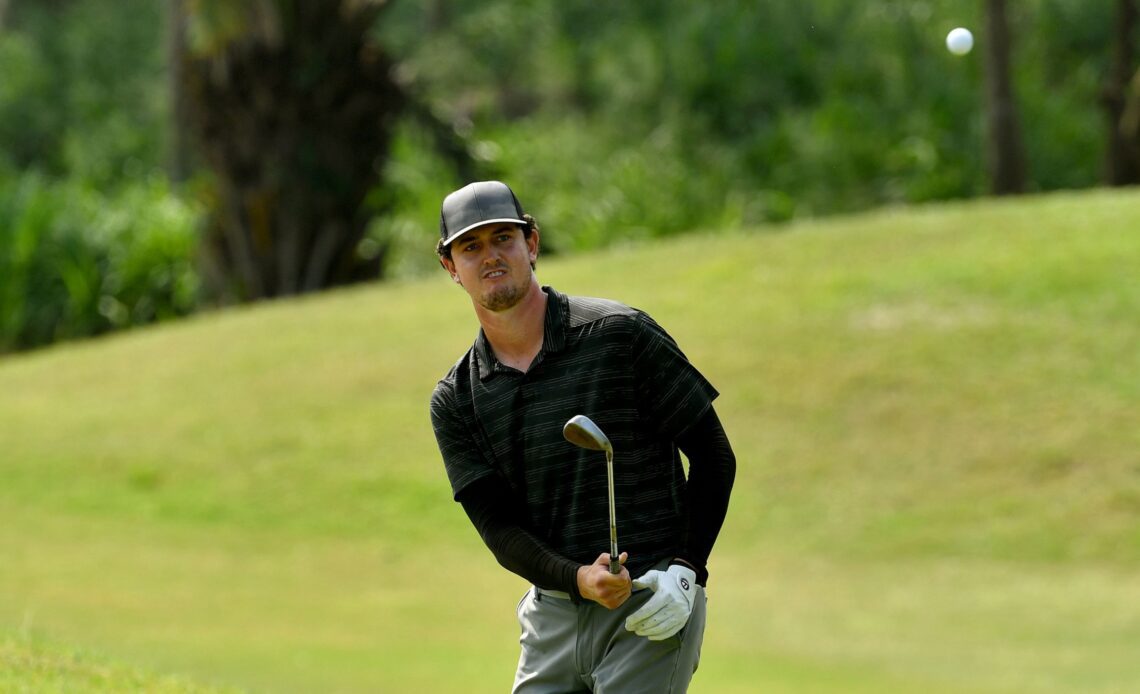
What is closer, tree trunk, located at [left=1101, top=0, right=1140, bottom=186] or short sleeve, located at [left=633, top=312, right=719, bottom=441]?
short sleeve, located at [left=633, top=312, right=719, bottom=441]

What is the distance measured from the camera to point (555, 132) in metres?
32.2

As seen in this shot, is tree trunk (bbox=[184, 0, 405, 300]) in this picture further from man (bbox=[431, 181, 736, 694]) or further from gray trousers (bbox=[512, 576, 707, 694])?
gray trousers (bbox=[512, 576, 707, 694])

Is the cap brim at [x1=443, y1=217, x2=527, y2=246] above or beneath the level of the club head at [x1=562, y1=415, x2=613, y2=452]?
above

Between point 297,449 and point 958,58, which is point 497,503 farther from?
point 958,58

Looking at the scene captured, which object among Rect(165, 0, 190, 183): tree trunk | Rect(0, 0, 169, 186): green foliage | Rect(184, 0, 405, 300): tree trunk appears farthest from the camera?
Rect(0, 0, 169, 186): green foliage

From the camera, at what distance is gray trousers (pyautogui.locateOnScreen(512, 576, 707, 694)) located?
13.1 ft

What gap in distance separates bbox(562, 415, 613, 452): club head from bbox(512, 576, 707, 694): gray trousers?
409 millimetres

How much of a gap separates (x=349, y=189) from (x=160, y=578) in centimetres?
1124

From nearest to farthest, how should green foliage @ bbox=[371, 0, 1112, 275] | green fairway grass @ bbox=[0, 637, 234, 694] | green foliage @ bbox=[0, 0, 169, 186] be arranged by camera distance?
green fairway grass @ bbox=[0, 637, 234, 694], green foliage @ bbox=[371, 0, 1112, 275], green foliage @ bbox=[0, 0, 169, 186]

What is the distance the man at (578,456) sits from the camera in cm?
401

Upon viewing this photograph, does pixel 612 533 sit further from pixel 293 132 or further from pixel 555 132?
pixel 555 132

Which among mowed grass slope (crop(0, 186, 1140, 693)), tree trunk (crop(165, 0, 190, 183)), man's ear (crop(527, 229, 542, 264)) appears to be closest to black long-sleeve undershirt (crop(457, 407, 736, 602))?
man's ear (crop(527, 229, 542, 264))

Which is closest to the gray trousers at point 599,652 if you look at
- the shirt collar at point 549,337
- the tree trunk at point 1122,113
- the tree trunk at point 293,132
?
the shirt collar at point 549,337

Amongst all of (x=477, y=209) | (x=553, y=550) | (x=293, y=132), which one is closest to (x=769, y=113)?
(x=293, y=132)
